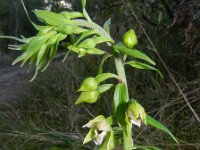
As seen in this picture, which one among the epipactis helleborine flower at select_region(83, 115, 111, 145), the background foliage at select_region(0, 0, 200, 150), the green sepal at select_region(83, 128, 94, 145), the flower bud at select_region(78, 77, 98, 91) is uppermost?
the flower bud at select_region(78, 77, 98, 91)

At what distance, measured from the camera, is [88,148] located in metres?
2.51

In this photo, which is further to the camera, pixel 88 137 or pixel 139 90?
pixel 139 90

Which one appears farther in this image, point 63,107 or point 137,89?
point 63,107

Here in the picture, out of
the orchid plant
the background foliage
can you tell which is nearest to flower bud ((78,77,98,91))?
the orchid plant

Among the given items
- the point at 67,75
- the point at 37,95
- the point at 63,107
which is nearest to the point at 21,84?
the point at 37,95

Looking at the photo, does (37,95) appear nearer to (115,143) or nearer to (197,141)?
(197,141)

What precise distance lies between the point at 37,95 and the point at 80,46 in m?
3.17

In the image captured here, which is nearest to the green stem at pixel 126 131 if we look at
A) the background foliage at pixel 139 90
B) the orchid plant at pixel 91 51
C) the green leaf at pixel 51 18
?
the orchid plant at pixel 91 51

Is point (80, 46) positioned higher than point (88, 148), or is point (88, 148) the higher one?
point (80, 46)

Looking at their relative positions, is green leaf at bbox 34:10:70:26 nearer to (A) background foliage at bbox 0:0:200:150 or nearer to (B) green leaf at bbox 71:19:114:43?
(B) green leaf at bbox 71:19:114:43

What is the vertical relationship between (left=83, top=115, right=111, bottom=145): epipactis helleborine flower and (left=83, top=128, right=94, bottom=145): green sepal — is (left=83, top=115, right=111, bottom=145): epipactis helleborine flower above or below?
above

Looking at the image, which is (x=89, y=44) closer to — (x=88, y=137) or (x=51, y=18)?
(x=51, y=18)

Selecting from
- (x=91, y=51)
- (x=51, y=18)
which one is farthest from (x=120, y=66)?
(x=51, y=18)

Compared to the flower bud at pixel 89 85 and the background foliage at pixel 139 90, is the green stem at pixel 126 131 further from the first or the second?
the background foliage at pixel 139 90
